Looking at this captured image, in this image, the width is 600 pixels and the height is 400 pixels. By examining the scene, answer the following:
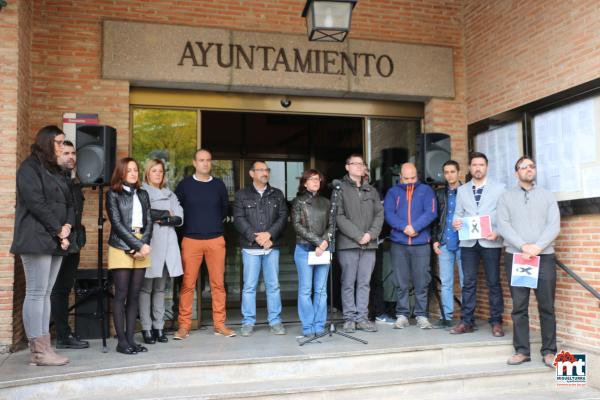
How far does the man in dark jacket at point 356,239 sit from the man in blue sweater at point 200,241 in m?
1.20

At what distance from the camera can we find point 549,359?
14.8 ft

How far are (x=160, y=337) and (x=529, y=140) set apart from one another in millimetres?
4178

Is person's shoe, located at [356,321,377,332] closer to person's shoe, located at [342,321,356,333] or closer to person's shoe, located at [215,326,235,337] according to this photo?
person's shoe, located at [342,321,356,333]

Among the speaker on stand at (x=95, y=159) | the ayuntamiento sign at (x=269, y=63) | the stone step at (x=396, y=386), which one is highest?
the ayuntamiento sign at (x=269, y=63)

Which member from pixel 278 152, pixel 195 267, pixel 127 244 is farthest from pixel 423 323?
pixel 278 152

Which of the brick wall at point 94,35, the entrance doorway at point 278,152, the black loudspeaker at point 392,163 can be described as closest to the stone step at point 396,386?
the brick wall at point 94,35

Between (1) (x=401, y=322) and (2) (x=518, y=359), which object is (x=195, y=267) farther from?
(2) (x=518, y=359)

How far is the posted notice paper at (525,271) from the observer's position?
177 inches

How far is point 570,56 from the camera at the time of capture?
505 cm

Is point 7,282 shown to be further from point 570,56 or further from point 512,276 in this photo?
point 570,56

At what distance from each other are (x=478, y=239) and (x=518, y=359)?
1158mm

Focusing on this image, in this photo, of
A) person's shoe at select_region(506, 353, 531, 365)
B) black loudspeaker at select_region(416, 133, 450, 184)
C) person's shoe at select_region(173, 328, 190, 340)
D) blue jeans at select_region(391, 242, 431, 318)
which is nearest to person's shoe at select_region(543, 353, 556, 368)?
person's shoe at select_region(506, 353, 531, 365)

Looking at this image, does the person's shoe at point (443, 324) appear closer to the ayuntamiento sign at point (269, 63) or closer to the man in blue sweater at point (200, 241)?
the man in blue sweater at point (200, 241)

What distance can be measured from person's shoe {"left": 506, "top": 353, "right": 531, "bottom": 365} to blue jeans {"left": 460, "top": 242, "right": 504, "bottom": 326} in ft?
1.77
